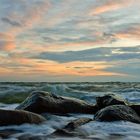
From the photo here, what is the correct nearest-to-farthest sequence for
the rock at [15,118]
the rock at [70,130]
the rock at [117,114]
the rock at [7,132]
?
the rock at [7,132]
the rock at [70,130]
the rock at [15,118]
the rock at [117,114]

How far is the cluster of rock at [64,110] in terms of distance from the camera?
22.3ft

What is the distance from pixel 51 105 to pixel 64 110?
422mm

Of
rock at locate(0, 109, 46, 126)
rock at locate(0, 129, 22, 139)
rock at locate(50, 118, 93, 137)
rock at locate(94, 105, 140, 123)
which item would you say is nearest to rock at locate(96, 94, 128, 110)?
rock at locate(94, 105, 140, 123)

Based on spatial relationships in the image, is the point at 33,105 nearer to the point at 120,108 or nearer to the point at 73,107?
the point at 73,107

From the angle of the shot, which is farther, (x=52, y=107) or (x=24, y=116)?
(x=52, y=107)

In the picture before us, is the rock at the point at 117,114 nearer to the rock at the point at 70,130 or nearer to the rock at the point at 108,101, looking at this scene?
the rock at the point at 70,130

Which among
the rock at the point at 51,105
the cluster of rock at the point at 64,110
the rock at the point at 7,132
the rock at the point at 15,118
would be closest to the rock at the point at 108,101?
the cluster of rock at the point at 64,110

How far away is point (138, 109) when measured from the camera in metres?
8.38

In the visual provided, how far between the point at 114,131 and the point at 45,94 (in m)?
3.51

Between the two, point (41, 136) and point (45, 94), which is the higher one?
point (45, 94)

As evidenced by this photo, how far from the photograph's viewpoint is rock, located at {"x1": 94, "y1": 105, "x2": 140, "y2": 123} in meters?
7.32

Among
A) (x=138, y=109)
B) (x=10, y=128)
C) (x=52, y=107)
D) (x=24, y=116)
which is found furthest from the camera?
(x=52, y=107)

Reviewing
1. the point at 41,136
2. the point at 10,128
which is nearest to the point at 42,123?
the point at 10,128

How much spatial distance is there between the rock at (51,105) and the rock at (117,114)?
1838mm
